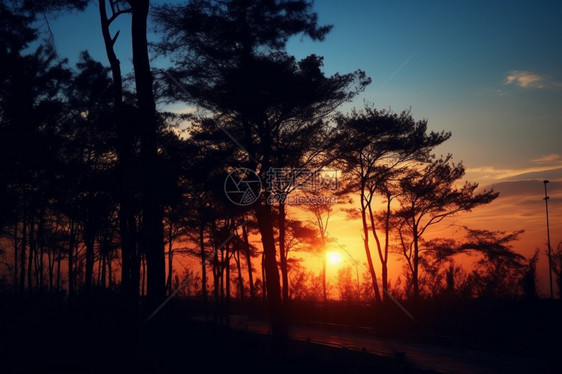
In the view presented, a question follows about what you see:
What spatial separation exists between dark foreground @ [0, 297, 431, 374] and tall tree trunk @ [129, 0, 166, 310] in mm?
1094

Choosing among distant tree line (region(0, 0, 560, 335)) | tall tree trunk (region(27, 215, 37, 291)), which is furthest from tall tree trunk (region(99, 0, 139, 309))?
tall tree trunk (region(27, 215, 37, 291))

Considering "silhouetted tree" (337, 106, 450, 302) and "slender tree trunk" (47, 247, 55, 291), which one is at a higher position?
"silhouetted tree" (337, 106, 450, 302)

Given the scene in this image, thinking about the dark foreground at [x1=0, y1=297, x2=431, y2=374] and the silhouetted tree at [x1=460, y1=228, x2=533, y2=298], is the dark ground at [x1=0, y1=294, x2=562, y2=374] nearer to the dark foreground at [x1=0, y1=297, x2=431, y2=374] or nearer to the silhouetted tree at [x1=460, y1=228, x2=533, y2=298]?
the dark foreground at [x1=0, y1=297, x2=431, y2=374]

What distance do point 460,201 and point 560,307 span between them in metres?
12.2

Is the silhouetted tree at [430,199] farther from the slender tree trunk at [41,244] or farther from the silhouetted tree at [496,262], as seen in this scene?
the slender tree trunk at [41,244]

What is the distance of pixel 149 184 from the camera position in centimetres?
1157

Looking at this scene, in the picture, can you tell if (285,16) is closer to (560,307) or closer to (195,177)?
(195,177)

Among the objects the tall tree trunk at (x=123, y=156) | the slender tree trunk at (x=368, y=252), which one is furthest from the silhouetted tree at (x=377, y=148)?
the tall tree trunk at (x=123, y=156)

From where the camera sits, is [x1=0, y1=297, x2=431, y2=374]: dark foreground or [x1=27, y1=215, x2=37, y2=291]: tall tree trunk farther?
[x1=27, y1=215, x2=37, y2=291]: tall tree trunk

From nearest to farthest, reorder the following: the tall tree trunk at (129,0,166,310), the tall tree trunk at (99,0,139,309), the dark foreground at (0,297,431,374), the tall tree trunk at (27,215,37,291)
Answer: the dark foreground at (0,297,431,374)
the tall tree trunk at (129,0,166,310)
the tall tree trunk at (99,0,139,309)
the tall tree trunk at (27,215,37,291)

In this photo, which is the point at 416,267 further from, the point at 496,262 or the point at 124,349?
the point at 124,349

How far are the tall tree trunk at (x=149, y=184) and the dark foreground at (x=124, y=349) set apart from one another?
1.09 metres

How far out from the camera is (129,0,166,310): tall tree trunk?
1137 centimetres

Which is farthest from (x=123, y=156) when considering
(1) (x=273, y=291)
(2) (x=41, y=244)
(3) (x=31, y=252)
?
(2) (x=41, y=244)
